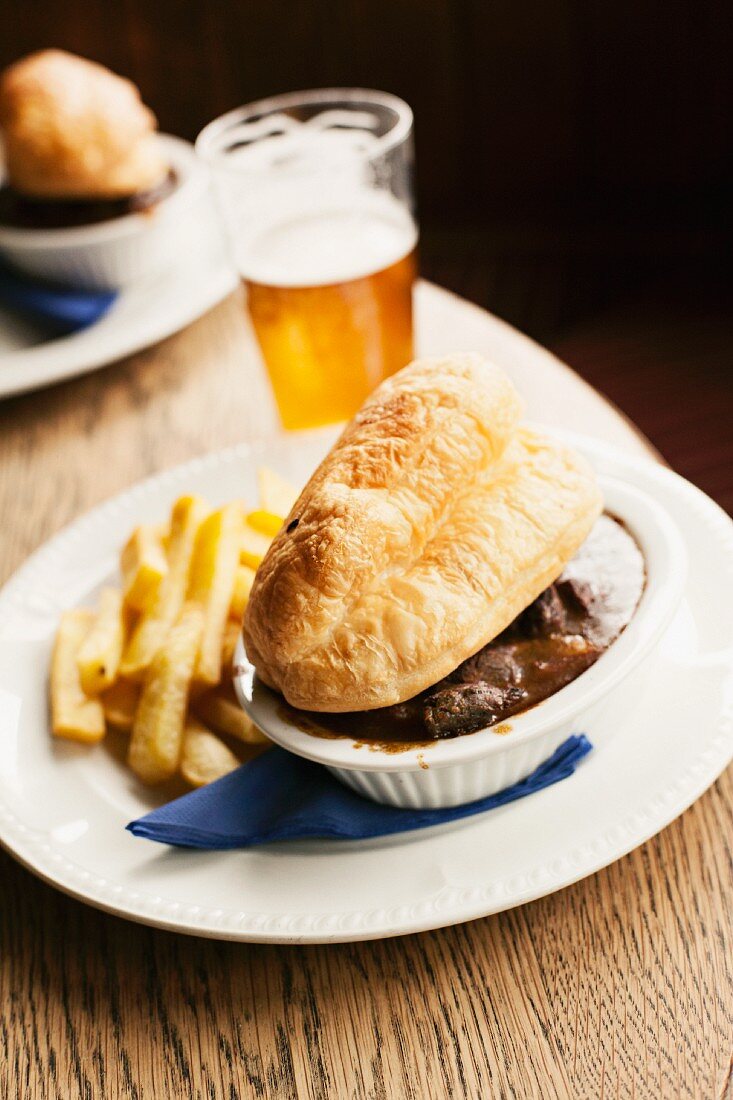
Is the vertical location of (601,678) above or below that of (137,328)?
above

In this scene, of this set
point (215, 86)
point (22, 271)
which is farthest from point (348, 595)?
point (215, 86)

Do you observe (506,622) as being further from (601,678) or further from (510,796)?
(510,796)

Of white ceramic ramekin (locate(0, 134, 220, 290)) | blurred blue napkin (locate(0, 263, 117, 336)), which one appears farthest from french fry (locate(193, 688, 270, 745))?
white ceramic ramekin (locate(0, 134, 220, 290))

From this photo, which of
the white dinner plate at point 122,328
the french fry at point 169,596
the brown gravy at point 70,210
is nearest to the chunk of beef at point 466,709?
the french fry at point 169,596

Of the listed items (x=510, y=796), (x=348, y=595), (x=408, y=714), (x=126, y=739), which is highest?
(x=348, y=595)

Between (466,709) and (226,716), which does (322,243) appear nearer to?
(226,716)

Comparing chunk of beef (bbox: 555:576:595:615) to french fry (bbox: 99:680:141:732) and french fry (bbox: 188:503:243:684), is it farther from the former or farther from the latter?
french fry (bbox: 99:680:141:732)
